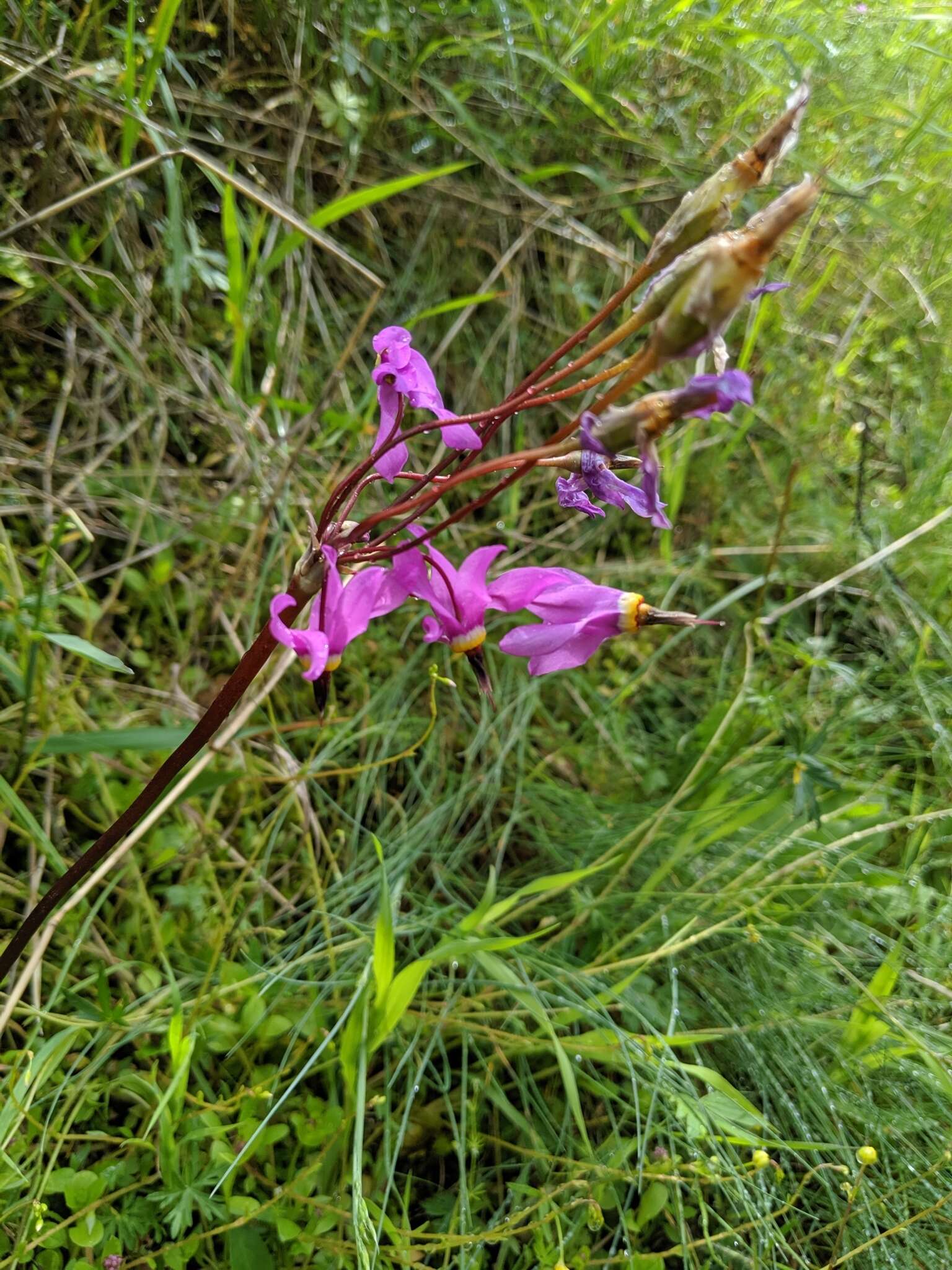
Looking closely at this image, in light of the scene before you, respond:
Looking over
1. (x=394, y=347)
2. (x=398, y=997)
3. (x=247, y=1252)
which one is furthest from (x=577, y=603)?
(x=247, y=1252)

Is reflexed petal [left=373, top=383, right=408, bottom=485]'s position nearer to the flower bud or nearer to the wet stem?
the wet stem

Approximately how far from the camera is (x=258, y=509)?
1.33 meters

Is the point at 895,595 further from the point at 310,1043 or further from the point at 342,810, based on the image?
the point at 310,1043

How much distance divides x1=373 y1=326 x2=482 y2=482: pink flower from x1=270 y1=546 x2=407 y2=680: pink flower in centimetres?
8

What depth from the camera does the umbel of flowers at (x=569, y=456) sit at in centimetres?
41

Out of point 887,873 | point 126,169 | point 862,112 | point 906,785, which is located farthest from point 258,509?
point 862,112

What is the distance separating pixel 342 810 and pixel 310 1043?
0.95 feet

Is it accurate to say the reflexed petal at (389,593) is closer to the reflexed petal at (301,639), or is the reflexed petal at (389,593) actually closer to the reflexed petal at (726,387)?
the reflexed petal at (301,639)

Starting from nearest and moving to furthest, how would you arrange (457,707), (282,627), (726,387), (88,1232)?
(726,387) < (282,627) < (88,1232) < (457,707)

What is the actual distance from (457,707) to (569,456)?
89cm

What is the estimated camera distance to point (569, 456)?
0.51 meters

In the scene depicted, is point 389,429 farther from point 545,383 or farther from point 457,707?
point 457,707

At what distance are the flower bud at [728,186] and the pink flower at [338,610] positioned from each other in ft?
0.92

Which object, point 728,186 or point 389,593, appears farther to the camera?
point 389,593
